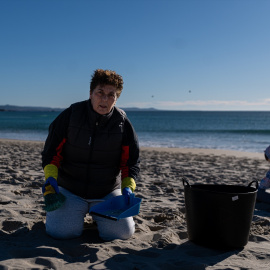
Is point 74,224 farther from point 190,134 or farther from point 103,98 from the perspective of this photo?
point 190,134

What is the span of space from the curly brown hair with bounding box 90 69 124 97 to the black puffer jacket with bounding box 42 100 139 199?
181 mm

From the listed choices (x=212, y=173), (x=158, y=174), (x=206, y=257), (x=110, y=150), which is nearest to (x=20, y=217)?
(x=110, y=150)

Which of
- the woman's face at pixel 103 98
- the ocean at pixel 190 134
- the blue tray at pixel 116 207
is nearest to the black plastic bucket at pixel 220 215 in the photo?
the blue tray at pixel 116 207

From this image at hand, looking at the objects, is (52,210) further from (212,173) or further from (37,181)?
(212,173)

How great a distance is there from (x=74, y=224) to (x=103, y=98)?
108 cm

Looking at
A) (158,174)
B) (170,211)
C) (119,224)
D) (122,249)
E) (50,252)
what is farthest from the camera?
(158,174)

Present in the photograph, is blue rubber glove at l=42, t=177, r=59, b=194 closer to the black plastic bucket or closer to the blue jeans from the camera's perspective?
the blue jeans

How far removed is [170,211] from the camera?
3.67 m

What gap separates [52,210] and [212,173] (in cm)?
445

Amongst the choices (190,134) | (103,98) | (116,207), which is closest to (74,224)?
(116,207)

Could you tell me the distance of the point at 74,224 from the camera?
110 inches

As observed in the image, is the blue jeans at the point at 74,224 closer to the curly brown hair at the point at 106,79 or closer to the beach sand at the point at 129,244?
the beach sand at the point at 129,244

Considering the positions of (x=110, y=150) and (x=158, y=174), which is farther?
(x=158, y=174)

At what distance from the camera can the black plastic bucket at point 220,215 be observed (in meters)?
2.52
